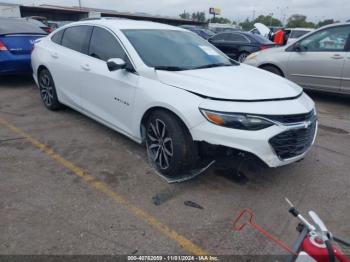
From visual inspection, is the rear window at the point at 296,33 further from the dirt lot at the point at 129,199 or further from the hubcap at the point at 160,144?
the hubcap at the point at 160,144

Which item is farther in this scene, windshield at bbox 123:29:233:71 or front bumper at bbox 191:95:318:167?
windshield at bbox 123:29:233:71

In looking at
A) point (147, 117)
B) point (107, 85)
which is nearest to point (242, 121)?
point (147, 117)

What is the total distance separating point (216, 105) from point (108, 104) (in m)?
1.60

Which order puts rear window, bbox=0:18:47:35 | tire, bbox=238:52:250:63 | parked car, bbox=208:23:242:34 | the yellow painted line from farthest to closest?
parked car, bbox=208:23:242:34 → tire, bbox=238:52:250:63 → rear window, bbox=0:18:47:35 → the yellow painted line

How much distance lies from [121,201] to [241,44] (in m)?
10.3

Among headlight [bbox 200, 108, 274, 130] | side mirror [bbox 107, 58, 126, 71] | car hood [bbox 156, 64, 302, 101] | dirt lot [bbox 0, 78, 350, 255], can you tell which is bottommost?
dirt lot [bbox 0, 78, 350, 255]

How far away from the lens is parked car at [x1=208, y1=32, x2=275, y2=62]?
1154 cm

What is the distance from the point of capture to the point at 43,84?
5.33 metres

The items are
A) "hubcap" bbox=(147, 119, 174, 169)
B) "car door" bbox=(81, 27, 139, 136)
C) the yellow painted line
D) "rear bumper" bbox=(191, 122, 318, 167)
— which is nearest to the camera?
the yellow painted line

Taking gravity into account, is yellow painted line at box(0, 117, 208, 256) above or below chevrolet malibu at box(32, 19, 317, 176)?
below

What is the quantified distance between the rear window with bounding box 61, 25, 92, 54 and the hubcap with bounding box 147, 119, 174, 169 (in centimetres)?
173

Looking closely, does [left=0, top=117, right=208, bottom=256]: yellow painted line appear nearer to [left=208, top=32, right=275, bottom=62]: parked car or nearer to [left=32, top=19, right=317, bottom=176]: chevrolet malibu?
[left=32, top=19, right=317, bottom=176]: chevrolet malibu

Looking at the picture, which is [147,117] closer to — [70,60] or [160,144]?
[160,144]

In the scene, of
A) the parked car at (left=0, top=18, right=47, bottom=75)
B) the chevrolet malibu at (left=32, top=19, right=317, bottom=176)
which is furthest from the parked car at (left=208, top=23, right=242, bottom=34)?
the chevrolet malibu at (left=32, top=19, right=317, bottom=176)
